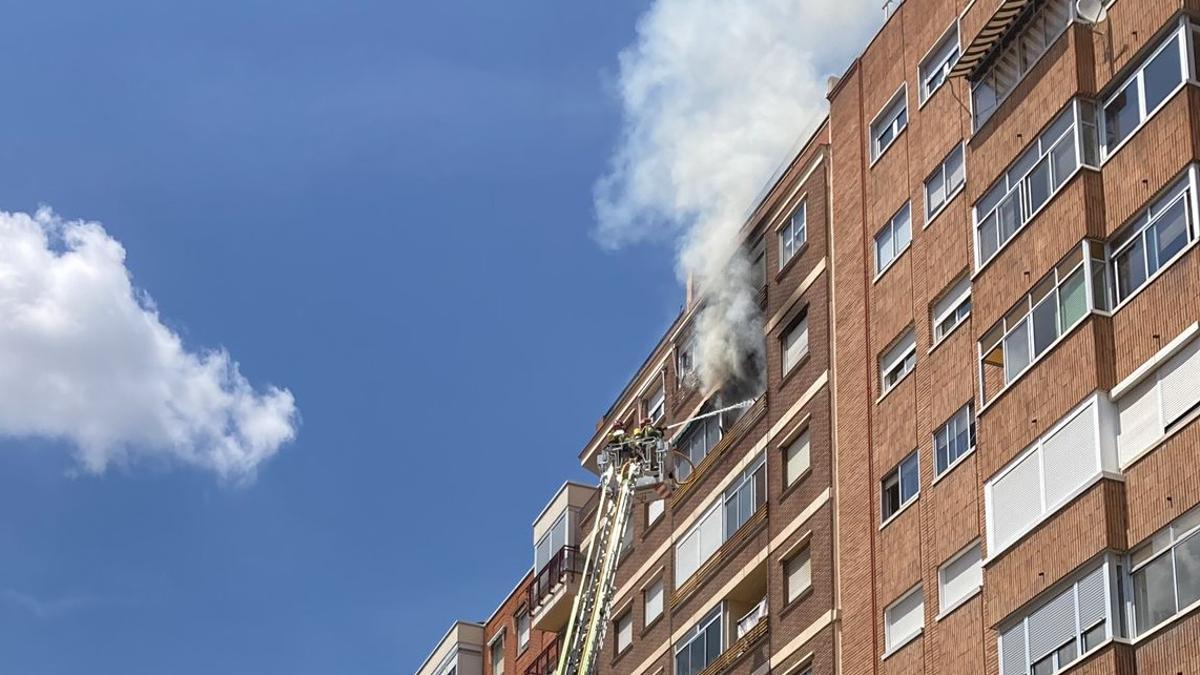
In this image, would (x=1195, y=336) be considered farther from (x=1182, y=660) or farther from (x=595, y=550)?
(x=595, y=550)

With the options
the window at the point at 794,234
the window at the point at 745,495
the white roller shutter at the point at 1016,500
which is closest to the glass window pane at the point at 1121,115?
the white roller shutter at the point at 1016,500

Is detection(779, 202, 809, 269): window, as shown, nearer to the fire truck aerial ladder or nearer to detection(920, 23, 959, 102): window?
the fire truck aerial ladder

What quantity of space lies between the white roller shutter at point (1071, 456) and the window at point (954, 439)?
336cm

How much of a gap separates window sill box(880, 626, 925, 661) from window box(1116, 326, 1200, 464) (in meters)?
6.39

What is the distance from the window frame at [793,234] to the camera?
4462 cm

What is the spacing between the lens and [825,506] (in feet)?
132

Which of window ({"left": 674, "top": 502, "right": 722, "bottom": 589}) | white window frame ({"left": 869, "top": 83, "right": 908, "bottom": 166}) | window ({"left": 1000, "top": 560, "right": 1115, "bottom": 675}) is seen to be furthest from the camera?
window ({"left": 674, "top": 502, "right": 722, "bottom": 589})

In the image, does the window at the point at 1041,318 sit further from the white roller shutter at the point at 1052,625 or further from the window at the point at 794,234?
the window at the point at 794,234

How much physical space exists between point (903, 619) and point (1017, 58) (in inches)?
381

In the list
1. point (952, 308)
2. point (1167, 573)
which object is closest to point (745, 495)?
point (952, 308)

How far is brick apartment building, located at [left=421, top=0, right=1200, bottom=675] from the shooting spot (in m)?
29.7

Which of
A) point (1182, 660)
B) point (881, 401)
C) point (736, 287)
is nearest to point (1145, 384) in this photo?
point (1182, 660)

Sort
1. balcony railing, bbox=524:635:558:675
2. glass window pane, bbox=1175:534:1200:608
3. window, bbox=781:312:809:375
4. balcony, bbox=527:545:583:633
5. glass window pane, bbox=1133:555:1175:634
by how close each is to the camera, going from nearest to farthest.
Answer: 1. glass window pane, bbox=1175:534:1200:608
2. glass window pane, bbox=1133:555:1175:634
3. window, bbox=781:312:809:375
4. balcony, bbox=527:545:583:633
5. balcony railing, bbox=524:635:558:675

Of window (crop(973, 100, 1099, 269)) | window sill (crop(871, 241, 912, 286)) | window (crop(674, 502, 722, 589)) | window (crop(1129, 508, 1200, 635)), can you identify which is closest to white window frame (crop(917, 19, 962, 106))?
window sill (crop(871, 241, 912, 286))
